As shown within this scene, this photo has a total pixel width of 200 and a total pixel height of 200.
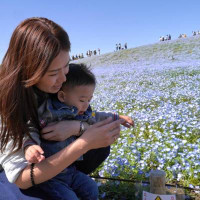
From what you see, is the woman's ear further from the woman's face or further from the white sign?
the white sign

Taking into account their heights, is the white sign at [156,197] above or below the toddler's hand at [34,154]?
below

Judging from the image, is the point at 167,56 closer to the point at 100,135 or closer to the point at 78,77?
the point at 78,77

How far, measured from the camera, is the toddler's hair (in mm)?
2154

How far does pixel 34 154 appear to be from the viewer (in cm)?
166

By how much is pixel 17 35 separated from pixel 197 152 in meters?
2.48

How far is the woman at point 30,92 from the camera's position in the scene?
5.41ft

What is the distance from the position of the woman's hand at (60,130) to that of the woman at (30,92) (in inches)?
3.5

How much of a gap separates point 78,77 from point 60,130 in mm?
468

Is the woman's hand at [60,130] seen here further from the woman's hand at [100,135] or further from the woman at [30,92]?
the woman's hand at [100,135]

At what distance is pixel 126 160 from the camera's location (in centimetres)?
319

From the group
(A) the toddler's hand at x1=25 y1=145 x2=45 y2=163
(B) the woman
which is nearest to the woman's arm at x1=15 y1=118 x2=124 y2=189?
(B) the woman

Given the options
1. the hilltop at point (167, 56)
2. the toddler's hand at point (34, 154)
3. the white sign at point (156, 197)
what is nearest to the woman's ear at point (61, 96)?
the toddler's hand at point (34, 154)

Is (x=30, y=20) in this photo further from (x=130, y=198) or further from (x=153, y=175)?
(x=130, y=198)

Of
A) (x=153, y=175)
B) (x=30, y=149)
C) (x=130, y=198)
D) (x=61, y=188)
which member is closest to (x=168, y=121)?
(x=130, y=198)
